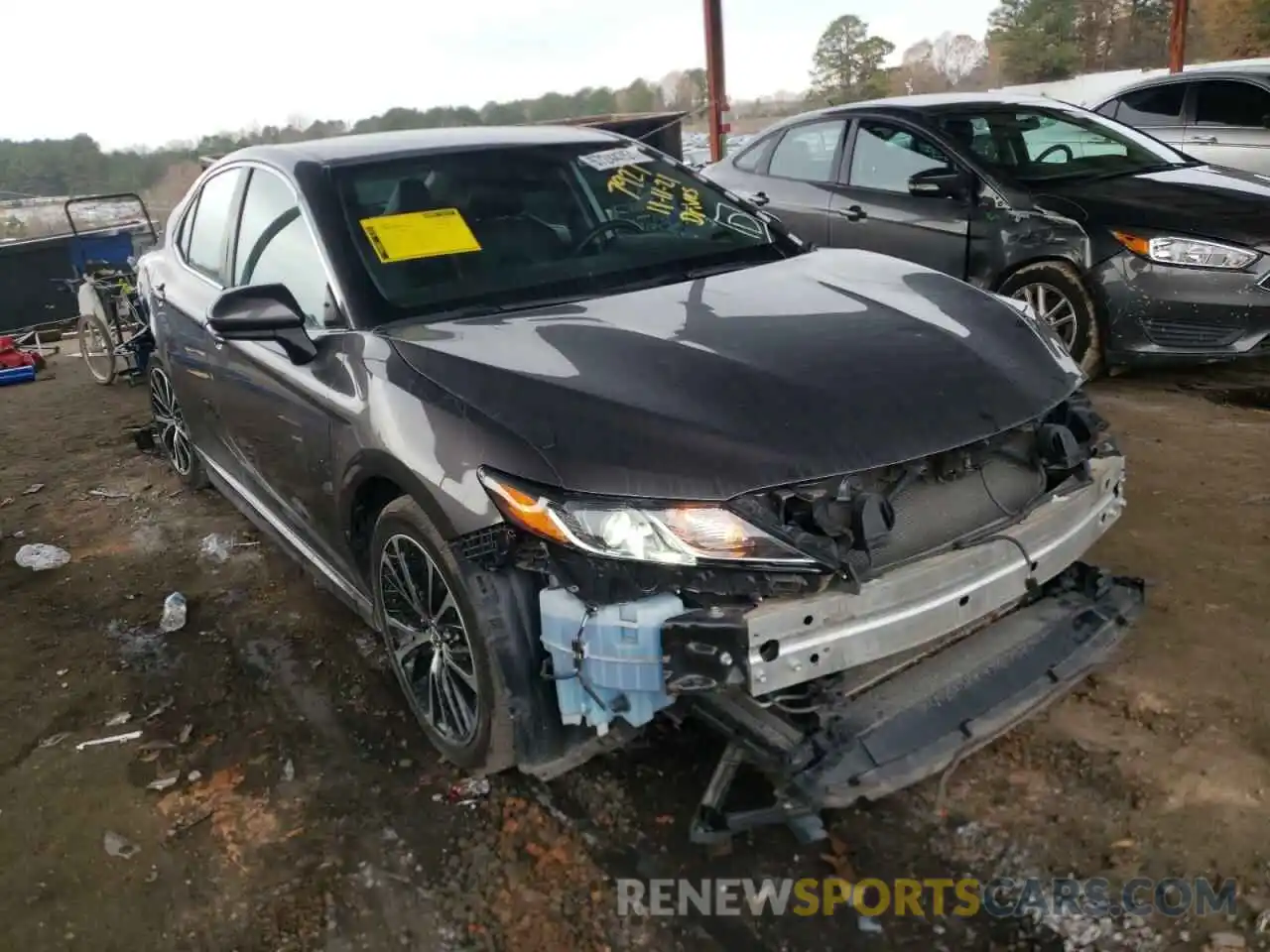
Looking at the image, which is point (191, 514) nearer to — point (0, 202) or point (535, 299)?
point (535, 299)

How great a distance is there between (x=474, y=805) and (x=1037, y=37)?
22960 millimetres

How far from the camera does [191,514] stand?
472cm

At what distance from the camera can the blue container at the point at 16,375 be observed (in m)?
8.05

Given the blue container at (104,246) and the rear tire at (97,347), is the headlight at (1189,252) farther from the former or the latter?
the blue container at (104,246)

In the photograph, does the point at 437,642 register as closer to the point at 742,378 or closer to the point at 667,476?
the point at 667,476

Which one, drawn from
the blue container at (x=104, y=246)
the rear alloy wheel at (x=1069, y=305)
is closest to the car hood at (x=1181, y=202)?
the rear alloy wheel at (x=1069, y=305)

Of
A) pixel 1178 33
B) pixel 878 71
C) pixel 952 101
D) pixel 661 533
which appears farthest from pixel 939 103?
pixel 878 71

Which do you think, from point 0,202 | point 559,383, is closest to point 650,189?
point 559,383

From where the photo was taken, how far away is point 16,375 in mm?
8078

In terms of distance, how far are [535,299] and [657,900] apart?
1.59m

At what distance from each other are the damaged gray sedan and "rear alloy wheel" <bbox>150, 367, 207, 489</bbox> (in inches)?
69.3

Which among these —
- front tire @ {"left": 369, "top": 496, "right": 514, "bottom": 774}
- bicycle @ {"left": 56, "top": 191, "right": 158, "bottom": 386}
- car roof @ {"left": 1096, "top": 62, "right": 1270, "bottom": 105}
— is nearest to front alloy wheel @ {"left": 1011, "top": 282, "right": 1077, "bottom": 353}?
front tire @ {"left": 369, "top": 496, "right": 514, "bottom": 774}

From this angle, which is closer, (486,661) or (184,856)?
(486,661)

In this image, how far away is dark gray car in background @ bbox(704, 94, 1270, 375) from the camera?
188 inches
